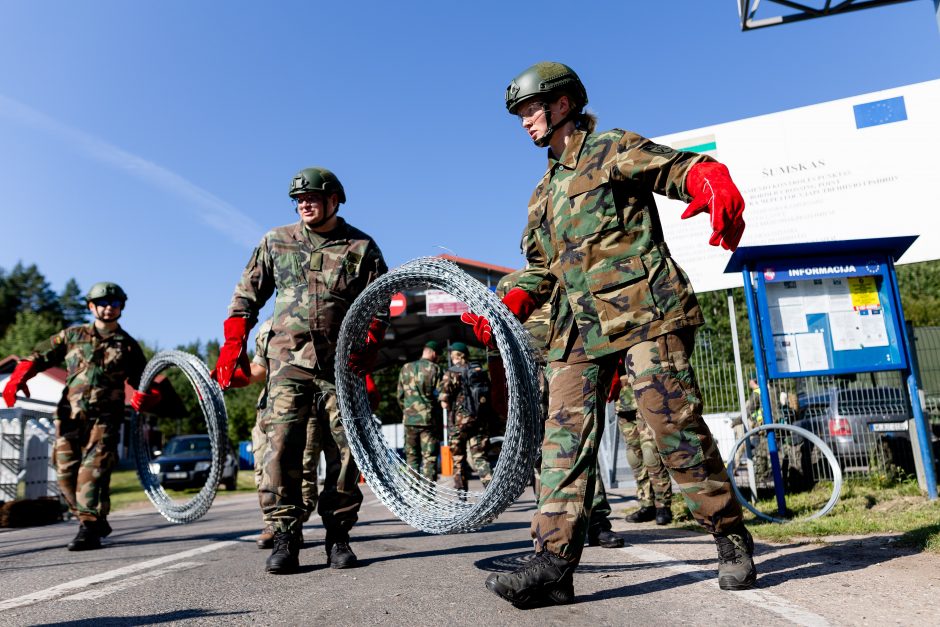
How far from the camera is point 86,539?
→ 17.0 ft

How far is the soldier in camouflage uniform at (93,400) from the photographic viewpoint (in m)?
5.43

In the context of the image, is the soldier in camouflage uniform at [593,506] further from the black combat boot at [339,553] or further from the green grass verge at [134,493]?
the green grass verge at [134,493]

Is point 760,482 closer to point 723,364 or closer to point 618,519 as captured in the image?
point 723,364

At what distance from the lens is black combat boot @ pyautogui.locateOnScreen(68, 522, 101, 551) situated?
511 centimetres

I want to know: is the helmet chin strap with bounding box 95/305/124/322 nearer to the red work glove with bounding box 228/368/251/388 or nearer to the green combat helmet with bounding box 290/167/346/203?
the red work glove with bounding box 228/368/251/388

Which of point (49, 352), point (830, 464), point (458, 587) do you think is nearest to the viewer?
point (458, 587)

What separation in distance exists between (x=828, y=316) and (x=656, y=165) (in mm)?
3536

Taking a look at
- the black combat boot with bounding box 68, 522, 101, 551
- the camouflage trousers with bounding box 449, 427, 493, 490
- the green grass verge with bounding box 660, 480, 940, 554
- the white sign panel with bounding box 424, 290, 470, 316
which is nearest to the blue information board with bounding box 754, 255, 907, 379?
the green grass verge with bounding box 660, 480, 940, 554

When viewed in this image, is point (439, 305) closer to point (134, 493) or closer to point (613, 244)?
point (134, 493)

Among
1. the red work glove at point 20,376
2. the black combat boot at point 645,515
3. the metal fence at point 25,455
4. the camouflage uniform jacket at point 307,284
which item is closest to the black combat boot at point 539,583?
the camouflage uniform jacket at point 307,284

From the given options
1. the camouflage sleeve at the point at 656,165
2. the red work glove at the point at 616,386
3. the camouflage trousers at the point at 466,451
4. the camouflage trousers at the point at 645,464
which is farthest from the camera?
the camouflage trousers at the point at 466,451

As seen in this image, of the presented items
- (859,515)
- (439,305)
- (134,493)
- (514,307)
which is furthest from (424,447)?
(134,493)

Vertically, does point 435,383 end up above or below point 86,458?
above

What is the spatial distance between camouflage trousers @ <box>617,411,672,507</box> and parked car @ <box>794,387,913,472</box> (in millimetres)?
1490
